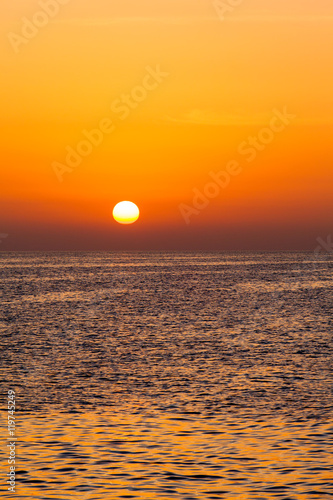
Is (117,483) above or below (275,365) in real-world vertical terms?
below

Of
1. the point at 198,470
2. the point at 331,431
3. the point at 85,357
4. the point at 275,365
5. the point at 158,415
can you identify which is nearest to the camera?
the point at 198,470

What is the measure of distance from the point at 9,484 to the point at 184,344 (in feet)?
102

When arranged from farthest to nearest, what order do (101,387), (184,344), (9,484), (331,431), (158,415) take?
(184,344) < (101,387) < (158,415) < (331,431) < (9,484)

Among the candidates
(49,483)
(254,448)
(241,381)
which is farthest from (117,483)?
(241,381)

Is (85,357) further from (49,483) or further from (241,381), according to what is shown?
(49,483)

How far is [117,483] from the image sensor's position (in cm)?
1975

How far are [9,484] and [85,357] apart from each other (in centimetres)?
2445

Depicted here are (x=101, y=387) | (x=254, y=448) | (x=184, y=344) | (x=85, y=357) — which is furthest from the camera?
(x=184, y=344)

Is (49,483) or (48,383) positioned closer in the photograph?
(49,483)

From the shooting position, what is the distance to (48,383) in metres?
34.6

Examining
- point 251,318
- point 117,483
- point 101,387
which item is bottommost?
point 117,483

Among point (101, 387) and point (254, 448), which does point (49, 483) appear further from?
point (101, 387)

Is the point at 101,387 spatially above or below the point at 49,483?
above

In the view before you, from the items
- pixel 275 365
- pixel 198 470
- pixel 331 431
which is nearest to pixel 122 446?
pixel 198 470
